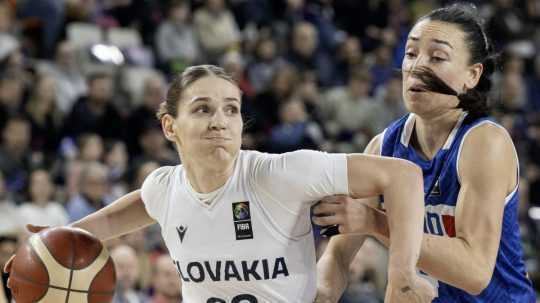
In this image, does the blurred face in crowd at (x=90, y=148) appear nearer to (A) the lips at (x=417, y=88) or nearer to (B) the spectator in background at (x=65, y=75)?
(B) the spectator in background at (x=65, y=75)

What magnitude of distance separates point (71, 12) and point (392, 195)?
295 inches

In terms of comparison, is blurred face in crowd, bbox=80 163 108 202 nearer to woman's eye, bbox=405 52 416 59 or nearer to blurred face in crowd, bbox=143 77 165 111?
blurred face in crowd, bbox=143 77 165 111

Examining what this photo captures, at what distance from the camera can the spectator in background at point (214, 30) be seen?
10.9 meters

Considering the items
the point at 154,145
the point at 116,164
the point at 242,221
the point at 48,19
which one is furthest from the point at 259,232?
the point at 48,19

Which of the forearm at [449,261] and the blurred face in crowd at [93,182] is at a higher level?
the blurred face in crowd at [93,182]

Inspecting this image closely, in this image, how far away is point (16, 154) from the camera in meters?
8.05

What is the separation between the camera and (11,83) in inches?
328

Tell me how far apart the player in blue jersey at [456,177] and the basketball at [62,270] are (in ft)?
2.80

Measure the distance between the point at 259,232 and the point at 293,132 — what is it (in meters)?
6.13

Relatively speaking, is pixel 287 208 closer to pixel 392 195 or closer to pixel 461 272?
pixel 392 195

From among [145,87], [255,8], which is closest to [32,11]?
[145,87]

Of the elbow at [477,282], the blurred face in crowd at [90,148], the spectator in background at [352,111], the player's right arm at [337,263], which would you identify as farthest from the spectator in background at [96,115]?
the elbow at [477,282]

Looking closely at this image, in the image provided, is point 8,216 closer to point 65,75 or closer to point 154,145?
point 154,145

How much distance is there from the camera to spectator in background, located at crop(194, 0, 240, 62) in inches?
428
